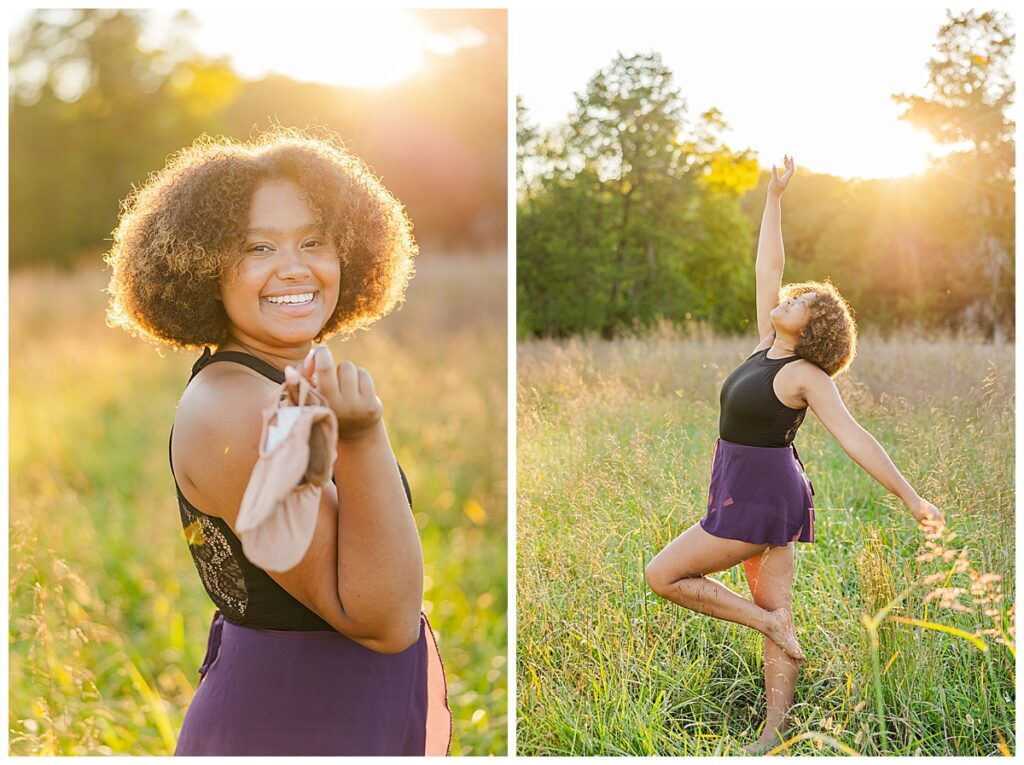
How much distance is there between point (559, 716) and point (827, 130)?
1.79 m

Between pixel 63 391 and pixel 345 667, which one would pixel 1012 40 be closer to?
pixel 345 667

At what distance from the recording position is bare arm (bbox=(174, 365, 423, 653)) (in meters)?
1.46

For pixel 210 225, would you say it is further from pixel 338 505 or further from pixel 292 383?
pixel 338 505

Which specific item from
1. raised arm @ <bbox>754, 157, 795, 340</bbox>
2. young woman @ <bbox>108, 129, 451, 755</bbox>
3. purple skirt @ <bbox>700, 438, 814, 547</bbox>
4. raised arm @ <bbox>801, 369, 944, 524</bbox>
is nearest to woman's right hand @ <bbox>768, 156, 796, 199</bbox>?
raised arm @ <bbox>754, 157, 795, 340</bbox>

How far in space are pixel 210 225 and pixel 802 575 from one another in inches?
67.0

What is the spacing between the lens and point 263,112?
8250 millimetres

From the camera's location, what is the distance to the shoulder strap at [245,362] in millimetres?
1597

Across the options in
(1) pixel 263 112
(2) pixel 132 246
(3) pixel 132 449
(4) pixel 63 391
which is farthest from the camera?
(1) pixel 263 112

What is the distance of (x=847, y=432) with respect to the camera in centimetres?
225

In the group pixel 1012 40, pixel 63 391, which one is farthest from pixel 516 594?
pixel 63 391

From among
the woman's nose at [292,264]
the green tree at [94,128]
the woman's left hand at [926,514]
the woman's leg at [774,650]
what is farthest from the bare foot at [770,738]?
the green tree at [94,128]

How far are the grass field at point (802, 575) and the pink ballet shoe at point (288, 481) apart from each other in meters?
1.26

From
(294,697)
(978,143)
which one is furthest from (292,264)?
(978,143)

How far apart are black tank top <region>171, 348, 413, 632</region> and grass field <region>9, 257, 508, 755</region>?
1.08m
